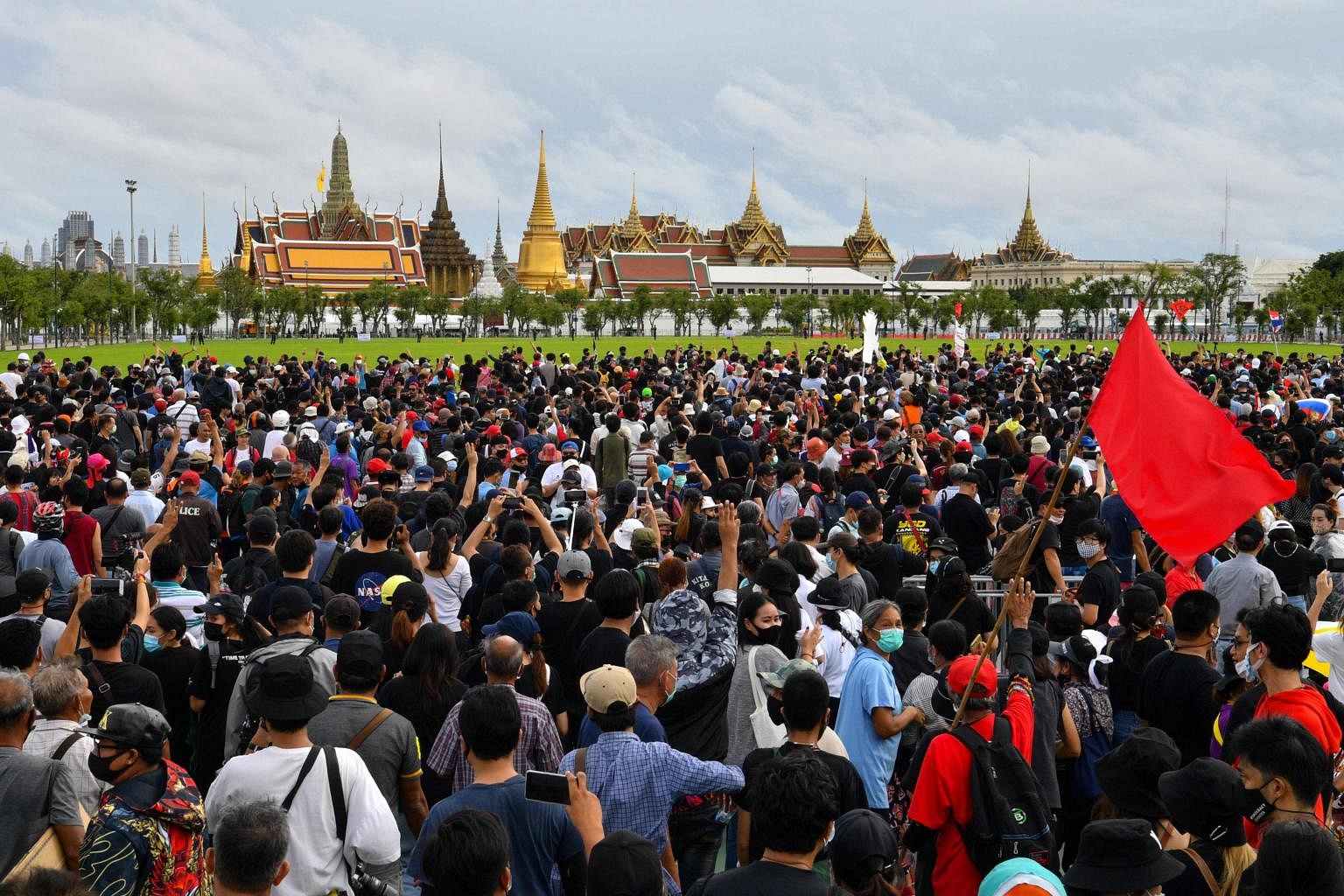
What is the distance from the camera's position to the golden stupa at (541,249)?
323 feet

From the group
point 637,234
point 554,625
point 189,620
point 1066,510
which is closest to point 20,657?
point 189,620

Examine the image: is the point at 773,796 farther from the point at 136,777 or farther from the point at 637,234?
the point at 637,234

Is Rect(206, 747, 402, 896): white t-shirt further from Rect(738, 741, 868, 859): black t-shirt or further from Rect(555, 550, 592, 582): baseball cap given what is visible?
Rect(555, 550, 592, 582): baseball cap

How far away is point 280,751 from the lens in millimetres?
4125

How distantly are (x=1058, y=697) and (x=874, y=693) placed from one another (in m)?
0.87

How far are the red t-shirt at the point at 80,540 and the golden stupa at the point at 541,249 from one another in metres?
90.1

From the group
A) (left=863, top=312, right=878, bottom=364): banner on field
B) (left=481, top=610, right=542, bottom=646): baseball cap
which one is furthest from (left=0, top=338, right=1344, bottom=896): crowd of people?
(left=863, top=312, right=878, bottom=364): banner on field

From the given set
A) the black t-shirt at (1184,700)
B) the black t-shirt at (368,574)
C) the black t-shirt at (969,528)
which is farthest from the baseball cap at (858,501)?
the black t-shirt at (1184,700)

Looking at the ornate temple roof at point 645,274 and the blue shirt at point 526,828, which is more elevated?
the ornate temple roof at point 645,274

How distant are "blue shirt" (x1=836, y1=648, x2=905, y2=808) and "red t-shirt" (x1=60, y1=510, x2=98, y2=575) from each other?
17.5 ft

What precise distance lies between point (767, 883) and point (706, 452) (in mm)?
8926

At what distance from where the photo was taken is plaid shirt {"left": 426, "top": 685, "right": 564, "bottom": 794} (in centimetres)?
473

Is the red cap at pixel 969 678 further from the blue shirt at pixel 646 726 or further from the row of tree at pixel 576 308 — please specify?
the row of tree at pixel 576 308

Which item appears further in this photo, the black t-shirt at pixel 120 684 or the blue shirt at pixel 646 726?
the black t-shirt at pixel 120 684
